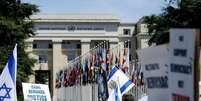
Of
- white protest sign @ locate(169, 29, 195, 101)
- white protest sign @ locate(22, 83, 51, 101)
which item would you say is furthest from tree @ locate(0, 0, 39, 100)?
white protest sign @ locate(169, 29, 195, 101)

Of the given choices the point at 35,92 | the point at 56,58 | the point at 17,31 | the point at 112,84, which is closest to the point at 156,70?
the point at 35,92

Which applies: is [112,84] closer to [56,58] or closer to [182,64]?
[182,64]

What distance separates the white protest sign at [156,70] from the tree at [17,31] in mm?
34092

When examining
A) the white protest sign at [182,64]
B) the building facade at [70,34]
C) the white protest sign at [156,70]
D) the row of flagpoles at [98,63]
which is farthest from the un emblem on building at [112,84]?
the building facade at [70,34]

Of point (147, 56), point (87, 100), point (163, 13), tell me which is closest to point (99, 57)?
point (87, 100)

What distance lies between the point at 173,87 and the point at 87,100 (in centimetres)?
3342

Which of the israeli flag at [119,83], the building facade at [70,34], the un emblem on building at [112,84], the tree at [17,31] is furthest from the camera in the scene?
the building facade at [70,34]

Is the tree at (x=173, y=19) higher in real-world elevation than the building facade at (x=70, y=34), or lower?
higher

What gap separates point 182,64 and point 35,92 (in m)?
14.9

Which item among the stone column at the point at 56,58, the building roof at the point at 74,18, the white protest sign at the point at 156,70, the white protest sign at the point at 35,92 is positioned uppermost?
the white protest sign at the point at 156,70

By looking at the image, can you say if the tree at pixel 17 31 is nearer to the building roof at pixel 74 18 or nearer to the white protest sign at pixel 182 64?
the white protest sign at pixel 182 64

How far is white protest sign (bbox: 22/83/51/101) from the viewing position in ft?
68.6

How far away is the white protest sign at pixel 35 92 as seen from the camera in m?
20.9

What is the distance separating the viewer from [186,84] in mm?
6629
